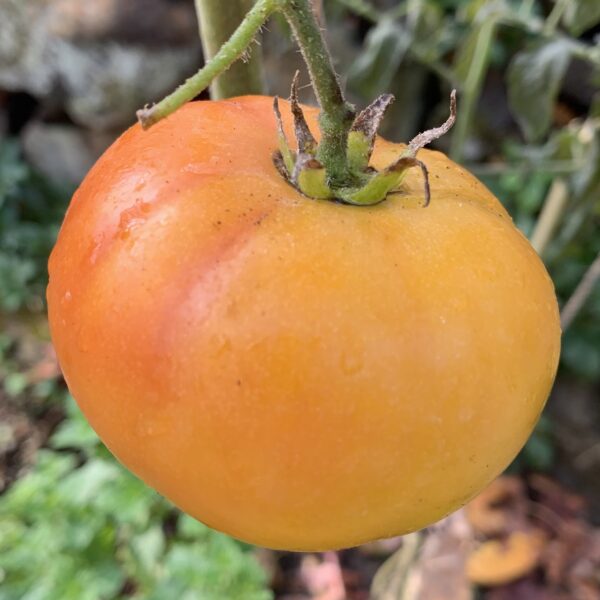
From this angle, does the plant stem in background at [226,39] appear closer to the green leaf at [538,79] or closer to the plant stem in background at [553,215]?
the green leaf at [538,79]

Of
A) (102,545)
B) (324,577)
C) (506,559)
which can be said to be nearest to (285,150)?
(102,545)

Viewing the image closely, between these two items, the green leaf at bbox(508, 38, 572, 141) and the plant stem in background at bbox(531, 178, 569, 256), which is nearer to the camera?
the green leaf at bbox(508, 38, 572, 141)

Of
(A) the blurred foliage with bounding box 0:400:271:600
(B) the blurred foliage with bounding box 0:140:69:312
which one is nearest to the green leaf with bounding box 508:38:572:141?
(A) the blurred foliage with bounding box 0:400:271:600

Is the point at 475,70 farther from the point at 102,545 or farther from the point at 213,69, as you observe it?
the point at 102,545

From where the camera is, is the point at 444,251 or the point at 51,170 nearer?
the point at 444,251

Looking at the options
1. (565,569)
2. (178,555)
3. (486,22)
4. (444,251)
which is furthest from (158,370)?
(565,569)

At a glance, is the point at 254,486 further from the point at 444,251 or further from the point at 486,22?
the point at 486,22

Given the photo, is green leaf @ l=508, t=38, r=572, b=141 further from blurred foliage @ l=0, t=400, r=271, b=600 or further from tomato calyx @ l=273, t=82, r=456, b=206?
blurred foliage @ l=0, t=400, r=271, b=600
